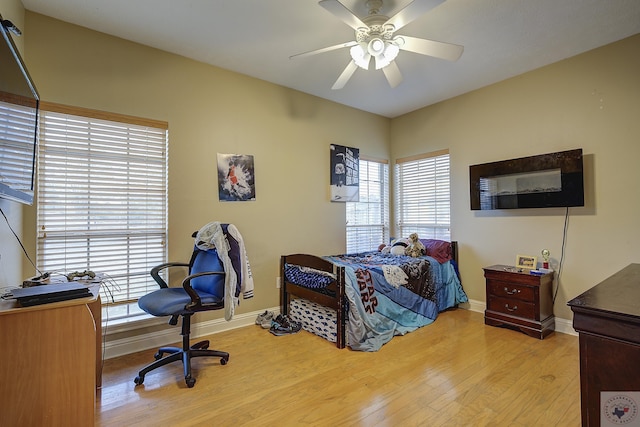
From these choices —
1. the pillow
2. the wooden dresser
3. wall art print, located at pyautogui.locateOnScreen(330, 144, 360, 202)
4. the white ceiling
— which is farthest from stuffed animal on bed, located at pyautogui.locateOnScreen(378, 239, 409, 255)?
the wooden dresser

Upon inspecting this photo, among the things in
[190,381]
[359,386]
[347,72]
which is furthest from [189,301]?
[347,72]

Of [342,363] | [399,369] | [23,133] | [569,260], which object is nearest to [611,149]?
[569,260]

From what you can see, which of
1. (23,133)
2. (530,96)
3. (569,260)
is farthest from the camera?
(530,96)

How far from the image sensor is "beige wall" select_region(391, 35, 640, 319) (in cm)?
266

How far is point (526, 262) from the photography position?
124 inches

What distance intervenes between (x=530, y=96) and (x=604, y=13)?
99 cm

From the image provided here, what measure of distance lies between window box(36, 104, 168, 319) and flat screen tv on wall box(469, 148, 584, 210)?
3412mm

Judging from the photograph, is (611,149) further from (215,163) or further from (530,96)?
(215,163)

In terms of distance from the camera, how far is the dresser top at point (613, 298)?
103 centimetres

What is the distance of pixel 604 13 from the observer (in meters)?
2.28

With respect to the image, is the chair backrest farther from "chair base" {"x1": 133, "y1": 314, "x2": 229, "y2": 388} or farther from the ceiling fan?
the ceiling fan

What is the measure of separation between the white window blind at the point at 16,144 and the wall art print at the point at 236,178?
57.5 inches

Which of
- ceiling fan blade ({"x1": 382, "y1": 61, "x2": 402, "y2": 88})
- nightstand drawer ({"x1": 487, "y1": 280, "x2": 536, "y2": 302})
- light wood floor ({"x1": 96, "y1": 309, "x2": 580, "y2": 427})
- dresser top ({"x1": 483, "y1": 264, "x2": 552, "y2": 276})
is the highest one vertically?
ceiling fan blade ({"x1": 382, "y1": 61, "x2": 402, "y2": 88})

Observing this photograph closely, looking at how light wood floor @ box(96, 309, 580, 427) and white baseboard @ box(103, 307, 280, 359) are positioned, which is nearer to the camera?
light wood floor @ box(96, 309, 580, 427)
